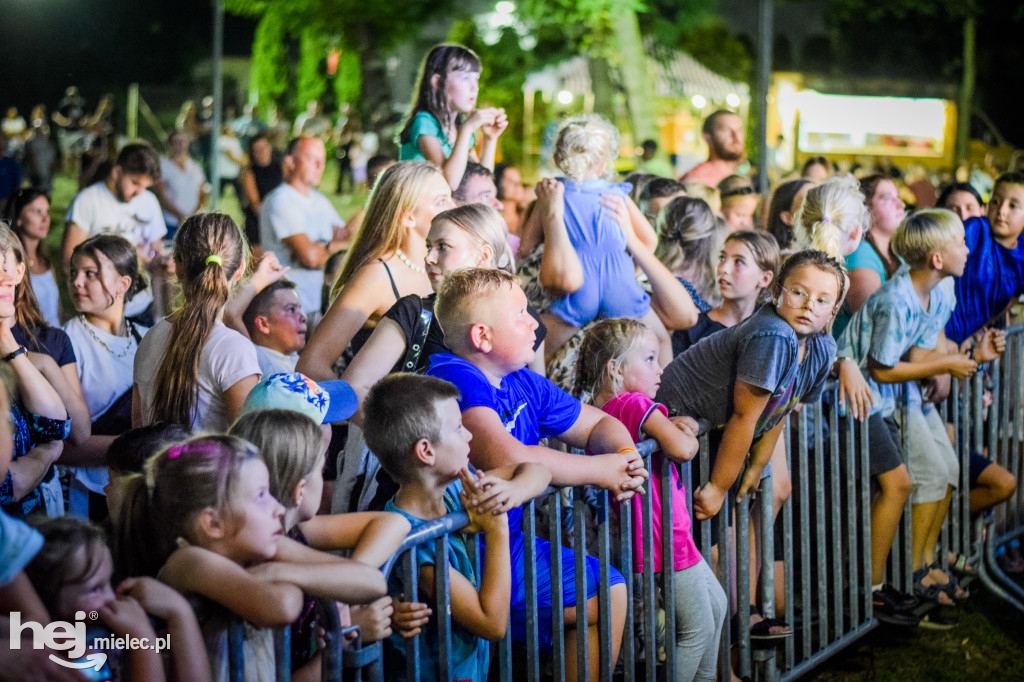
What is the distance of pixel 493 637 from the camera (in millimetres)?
2674

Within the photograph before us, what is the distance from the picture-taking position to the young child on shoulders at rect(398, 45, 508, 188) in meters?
5.35

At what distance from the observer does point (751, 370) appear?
3609 millimetres

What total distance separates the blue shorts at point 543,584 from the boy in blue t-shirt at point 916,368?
2029 millimetres

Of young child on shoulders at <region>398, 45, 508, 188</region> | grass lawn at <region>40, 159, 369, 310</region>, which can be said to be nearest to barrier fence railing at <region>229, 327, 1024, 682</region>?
young child on shoulders at <region>398, 45, 508, 188</region>

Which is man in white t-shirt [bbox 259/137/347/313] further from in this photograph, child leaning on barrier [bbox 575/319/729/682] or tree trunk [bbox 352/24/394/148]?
tree trunk [bbox 352/24/394/148]

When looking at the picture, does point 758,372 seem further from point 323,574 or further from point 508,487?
point 323,574

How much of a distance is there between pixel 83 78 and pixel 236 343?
20.5 meters

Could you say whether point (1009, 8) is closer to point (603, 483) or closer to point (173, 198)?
point (173, 198)

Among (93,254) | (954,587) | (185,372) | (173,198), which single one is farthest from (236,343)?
(173,198)

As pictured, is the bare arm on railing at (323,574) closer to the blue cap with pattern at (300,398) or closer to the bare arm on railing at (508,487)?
the bare arm on railing at (508,487)

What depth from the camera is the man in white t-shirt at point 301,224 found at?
22.1ft

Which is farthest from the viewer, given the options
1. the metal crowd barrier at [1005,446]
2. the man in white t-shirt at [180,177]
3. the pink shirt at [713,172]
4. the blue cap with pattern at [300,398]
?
the man in white t-shirt at [180,177]

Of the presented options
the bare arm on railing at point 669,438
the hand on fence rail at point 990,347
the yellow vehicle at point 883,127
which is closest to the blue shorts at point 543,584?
the bare arm on railing at point 669,438

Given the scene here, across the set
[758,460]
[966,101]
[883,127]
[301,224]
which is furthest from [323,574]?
[883,127]
